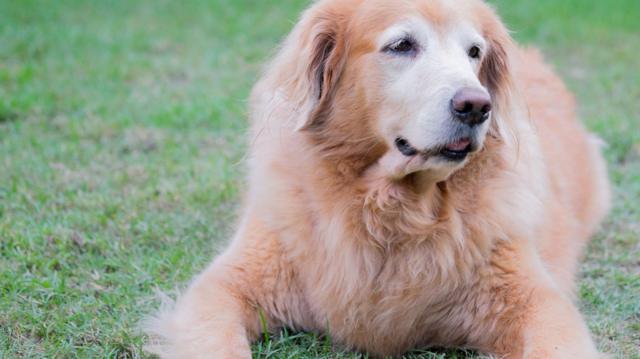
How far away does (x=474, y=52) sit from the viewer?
3.92 metres

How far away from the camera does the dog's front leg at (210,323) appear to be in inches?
142

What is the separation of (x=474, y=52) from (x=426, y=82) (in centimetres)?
40

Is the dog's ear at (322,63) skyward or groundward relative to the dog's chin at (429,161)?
skyward

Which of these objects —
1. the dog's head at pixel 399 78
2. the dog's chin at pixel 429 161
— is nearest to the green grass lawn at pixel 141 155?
the dog's chin at pixel 429 161

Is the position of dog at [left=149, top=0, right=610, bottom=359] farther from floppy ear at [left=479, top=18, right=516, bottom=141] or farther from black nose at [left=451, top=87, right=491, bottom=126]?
black nose at [left=451, top=87, right=491, bottom=126]

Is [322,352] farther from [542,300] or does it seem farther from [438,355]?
[542,300]

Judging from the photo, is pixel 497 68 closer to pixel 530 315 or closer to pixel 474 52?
pixel 474 52

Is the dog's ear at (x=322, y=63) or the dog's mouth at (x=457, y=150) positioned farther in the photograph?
the dog's ear at (x=322, y=63)

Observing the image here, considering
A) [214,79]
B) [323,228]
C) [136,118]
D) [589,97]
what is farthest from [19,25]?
[323,228]

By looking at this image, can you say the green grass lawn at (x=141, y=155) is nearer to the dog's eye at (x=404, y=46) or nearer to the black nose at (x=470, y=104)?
the black nose at (x=470, y=104)

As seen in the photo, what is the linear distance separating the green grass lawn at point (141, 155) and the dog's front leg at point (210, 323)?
13cm

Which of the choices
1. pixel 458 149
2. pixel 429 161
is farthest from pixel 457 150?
pixel 429 161

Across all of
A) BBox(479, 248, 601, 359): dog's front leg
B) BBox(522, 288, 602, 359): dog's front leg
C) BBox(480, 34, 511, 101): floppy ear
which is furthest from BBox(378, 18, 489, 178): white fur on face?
BBox(522, 288, 602, 359): dog's front leg

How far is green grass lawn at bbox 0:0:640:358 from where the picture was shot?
4.22 meters
